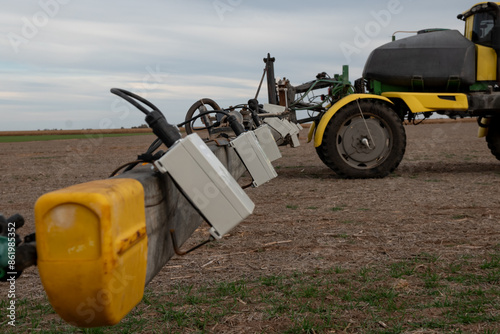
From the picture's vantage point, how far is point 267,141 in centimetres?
702

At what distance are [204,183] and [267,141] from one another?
187 inches

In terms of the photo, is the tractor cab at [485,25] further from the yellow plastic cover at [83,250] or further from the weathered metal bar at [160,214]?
the yellow plastic cover at [83,250]

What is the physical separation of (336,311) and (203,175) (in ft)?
4.25

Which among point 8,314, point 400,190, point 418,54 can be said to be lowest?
point 400,190

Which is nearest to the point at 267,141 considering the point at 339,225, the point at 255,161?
the point at 339,225

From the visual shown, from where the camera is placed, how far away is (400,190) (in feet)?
25.2

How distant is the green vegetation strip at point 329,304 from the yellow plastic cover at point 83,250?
1.13m

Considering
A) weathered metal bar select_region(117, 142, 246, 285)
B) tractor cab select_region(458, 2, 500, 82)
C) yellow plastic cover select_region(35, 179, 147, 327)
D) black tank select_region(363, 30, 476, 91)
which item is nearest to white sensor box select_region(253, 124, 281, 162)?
black tank select_region(363, 30, 476, 91)

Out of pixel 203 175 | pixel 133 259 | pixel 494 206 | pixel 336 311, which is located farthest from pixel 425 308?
pixel 494 206

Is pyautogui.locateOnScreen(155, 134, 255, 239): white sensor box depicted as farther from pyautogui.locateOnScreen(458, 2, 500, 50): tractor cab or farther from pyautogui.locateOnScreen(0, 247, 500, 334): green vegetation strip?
pyautogui.locateOnScreen(458, 2, 500, 50): tractor cab

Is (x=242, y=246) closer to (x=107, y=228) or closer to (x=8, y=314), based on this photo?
(x=8, y=314)

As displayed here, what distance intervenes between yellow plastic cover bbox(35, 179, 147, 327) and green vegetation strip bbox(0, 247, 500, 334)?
113cm

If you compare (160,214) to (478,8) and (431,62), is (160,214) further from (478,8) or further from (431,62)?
(478,8)

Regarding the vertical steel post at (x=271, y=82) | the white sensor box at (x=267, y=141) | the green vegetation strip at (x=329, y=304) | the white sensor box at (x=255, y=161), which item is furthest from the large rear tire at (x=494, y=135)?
the white sensor box at (x=255, y=161)
